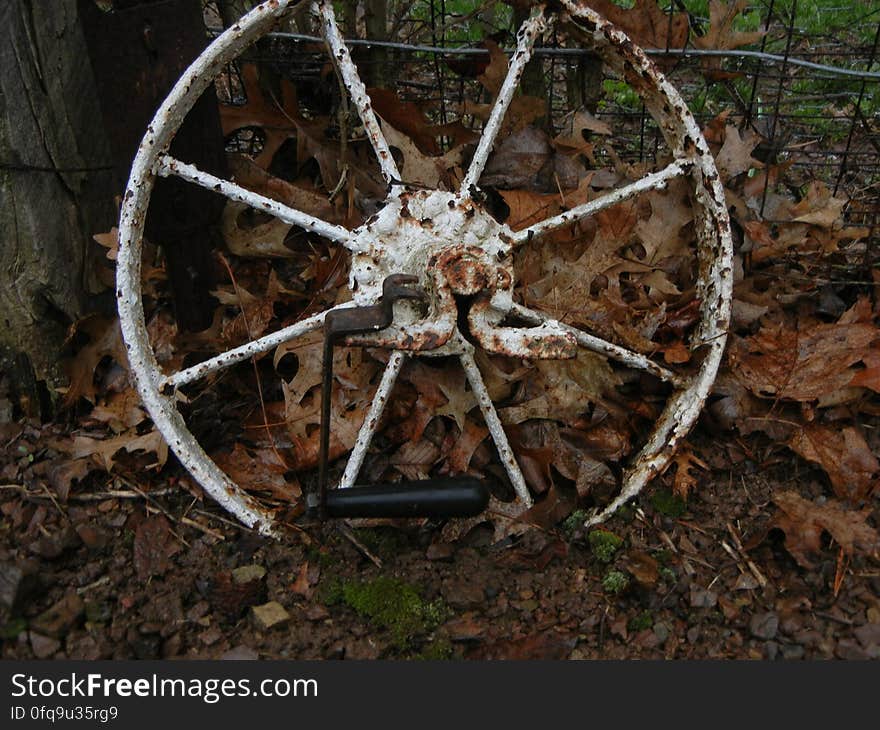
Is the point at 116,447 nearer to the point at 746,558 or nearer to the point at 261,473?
the point at 261,473

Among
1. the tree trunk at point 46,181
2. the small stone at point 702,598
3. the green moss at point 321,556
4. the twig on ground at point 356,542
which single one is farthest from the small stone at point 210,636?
the small stone at point 702,598

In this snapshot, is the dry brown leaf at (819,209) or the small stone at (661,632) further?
the dry brown leaf at (819,209)

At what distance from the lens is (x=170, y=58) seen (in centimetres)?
204

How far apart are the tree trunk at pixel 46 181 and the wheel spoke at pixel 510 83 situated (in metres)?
1.02

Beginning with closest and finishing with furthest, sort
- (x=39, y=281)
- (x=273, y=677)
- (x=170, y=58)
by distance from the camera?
(x=273, y=677) → (x=170, y=58) → (x=39, y=281)

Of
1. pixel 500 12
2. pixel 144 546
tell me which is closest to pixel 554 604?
pixel 144 546

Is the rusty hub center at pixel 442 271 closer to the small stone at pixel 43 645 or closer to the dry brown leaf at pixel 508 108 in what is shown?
the dry brown leaf at pixel 508 108

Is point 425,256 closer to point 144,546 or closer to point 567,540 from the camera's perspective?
point 567,540

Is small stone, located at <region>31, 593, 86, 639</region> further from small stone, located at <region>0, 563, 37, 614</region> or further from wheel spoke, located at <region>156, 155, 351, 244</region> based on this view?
wheel spoke, located at <region>156, 155, 351, 244</region>

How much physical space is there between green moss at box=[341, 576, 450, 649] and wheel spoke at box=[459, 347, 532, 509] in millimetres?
373

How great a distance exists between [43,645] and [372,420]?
0.86 meters

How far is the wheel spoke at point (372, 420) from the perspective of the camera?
2.10 m

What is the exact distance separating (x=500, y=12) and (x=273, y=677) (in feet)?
8.64

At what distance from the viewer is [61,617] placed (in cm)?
186
